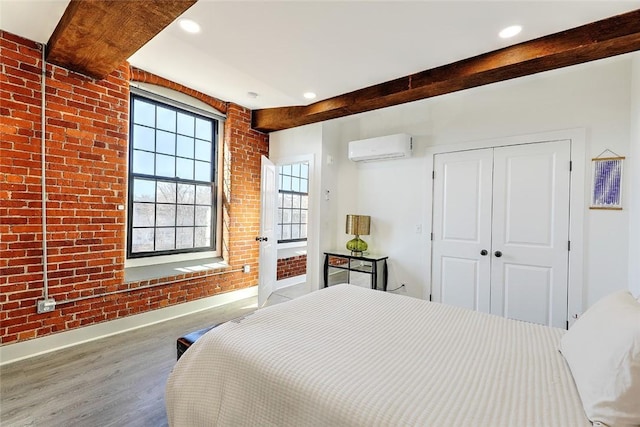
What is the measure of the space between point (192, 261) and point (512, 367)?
3601mm

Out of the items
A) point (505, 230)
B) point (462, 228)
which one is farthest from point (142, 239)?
point (505, 230)

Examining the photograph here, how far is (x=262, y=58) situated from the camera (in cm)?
251

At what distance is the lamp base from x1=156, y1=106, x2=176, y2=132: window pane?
105 inches

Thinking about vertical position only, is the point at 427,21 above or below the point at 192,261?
above

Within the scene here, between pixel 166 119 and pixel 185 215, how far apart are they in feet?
3.94

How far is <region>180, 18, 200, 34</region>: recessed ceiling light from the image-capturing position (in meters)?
2.07

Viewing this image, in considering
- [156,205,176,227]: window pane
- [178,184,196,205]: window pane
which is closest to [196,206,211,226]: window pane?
[178,184,196,205]: window pane

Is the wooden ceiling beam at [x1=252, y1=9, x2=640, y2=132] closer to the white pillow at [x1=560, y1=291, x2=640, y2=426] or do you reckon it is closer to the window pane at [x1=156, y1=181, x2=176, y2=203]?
the white pillow at [x1=560, y1=291, x2=640, y2=426]

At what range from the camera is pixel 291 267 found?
194 inches

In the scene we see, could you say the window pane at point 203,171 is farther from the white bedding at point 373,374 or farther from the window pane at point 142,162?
the white bedding at point 373,374

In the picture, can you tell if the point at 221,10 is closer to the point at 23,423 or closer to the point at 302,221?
the point at 23,423

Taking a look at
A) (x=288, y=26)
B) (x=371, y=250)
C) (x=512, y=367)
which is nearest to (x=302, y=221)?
(x=371, y=250)

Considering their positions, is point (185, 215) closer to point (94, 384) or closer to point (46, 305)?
point (46, 305)

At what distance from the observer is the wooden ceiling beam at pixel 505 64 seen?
1.89 metres
